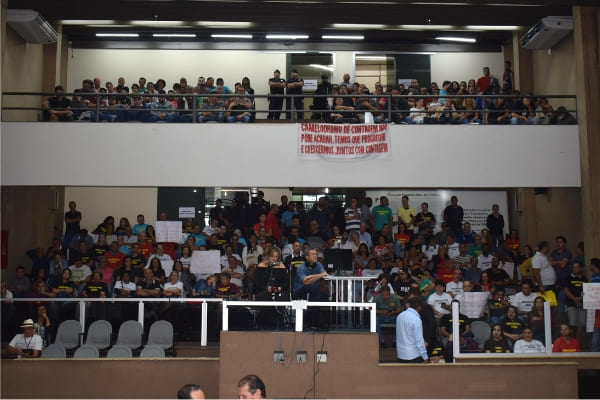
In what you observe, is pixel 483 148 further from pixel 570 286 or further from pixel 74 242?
pixel 74 242

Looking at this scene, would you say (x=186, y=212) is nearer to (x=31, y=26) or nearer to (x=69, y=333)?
(x=31, y=26)

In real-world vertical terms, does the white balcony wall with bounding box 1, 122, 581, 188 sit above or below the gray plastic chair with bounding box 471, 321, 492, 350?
above

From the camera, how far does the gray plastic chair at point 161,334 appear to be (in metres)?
11.7

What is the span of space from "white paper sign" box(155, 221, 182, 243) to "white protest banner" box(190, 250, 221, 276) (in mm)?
1193

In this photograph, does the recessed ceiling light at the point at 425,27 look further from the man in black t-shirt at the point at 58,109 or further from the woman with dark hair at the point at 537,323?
the woman with dark hair at the point at 537,323

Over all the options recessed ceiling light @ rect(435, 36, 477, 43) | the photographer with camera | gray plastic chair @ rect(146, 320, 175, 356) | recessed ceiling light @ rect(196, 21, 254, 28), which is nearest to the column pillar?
recessed ceiling light @ rect(435, 36, 477, 43)

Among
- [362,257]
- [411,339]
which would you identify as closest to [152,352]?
[411,339]

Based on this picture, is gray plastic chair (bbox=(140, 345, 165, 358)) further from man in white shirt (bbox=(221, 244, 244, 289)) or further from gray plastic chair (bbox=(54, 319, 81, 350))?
man in white shirt (bbox=(221, 244, 244, 289))

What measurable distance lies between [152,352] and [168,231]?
12.4 ft

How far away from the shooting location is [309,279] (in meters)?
10.4

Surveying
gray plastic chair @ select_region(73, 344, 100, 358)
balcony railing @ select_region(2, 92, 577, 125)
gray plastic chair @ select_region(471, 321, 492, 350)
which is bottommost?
gray plastic chair @ select_region(73, 344, 100, 358)

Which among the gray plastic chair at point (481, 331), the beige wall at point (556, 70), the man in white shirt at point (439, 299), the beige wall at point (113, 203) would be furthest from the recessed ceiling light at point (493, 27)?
the beige wall at point (113, 203)

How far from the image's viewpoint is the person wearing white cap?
37.1 feet

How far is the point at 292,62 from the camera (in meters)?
19.2
